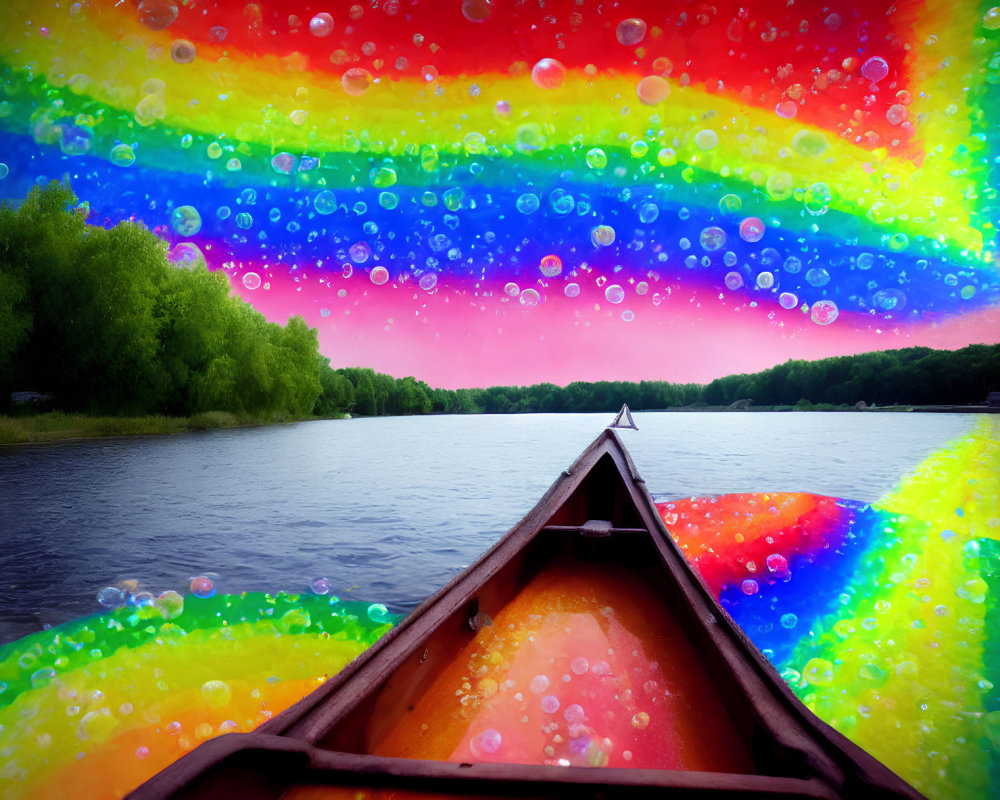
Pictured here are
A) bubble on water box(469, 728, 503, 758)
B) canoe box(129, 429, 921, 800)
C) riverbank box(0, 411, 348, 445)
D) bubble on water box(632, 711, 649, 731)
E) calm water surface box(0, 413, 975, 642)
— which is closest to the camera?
canoe box(129, 429, 921, 800)

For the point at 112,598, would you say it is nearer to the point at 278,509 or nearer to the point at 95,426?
the point at 278,509

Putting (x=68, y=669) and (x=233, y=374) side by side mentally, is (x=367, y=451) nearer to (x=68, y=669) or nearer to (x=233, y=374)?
(x=233, y=374)

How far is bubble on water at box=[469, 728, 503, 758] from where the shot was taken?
1.87 m

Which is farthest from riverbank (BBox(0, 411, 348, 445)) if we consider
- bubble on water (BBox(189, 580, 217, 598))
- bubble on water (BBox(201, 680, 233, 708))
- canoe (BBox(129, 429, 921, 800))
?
canoe (BBox(129, 429, 921, 800))

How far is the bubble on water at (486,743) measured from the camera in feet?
6.14

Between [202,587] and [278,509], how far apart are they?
381cm

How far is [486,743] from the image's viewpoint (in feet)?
6.31

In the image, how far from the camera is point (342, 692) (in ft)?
5.45

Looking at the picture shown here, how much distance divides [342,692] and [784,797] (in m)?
1.33

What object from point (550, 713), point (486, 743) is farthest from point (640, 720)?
point (486, 743)

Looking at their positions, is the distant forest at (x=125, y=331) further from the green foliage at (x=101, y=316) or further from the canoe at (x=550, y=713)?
the canoe at (x=550, y=713)

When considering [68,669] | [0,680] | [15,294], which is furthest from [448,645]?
[15,294]

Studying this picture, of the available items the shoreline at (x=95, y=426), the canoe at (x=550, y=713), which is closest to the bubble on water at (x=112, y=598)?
the canoe at (x=550, y=713)

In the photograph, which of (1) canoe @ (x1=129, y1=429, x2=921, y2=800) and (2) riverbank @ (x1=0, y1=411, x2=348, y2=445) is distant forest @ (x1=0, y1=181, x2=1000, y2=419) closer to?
(2) riverbank @ (x1=0, y1=411, x2=348, y2=445)
